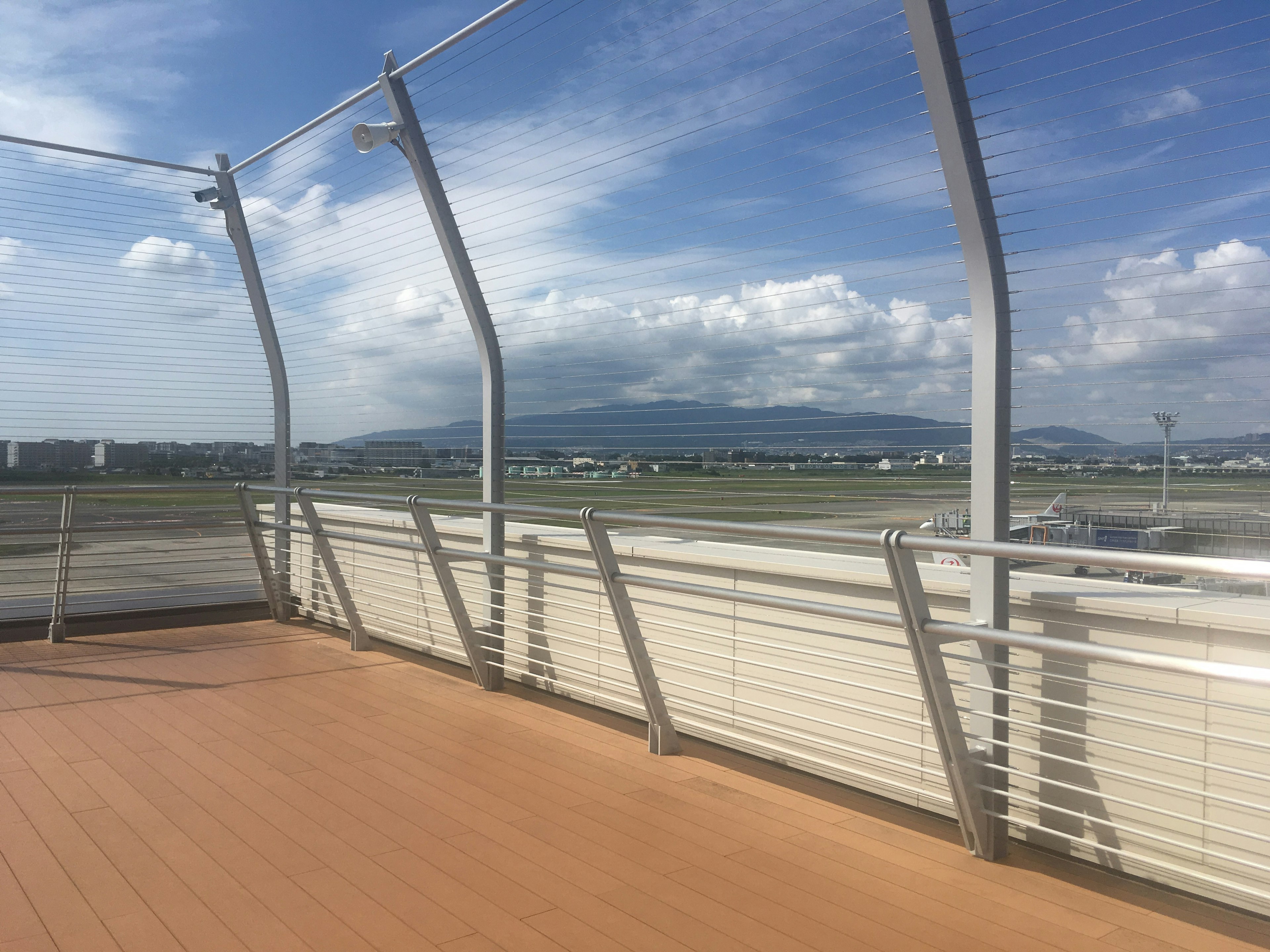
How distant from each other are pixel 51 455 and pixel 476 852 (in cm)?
528

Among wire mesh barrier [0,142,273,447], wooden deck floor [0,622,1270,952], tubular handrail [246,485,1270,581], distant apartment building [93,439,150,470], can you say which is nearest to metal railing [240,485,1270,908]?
tubular handrail [246,485,1270,581]

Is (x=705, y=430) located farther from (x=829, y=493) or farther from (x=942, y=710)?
(x=942, y=710)

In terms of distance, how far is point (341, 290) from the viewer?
19.5ft

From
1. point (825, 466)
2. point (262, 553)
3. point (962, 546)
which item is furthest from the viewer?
point (262, 553)

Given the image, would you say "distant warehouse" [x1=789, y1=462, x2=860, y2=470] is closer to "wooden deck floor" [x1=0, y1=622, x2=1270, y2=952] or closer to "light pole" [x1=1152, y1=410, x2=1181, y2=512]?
"light pole" [x1=1152, y1=410, x2=1181, y2=512]

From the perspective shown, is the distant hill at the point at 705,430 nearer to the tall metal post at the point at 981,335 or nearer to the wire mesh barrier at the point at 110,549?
the tall metal post at the point at 981,335

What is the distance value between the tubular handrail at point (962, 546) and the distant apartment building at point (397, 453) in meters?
1.96

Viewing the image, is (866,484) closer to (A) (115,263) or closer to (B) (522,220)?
(B) (522,220)

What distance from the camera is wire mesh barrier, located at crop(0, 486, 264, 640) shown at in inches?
236

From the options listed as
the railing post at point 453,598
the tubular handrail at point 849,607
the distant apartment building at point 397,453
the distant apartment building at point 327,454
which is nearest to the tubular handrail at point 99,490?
the distant apartment building at point 327,454

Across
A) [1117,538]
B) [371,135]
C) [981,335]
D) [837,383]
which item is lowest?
[1117,538]

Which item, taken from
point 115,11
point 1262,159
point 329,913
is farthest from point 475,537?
point 115,11

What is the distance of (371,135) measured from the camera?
4.57 meters

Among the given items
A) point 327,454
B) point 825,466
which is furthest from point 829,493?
point 327,454
